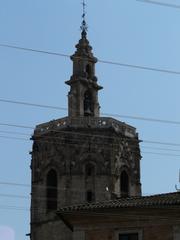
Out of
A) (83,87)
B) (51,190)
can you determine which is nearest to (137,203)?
(51,190)

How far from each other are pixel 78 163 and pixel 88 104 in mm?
5485

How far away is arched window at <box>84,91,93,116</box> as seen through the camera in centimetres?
6043

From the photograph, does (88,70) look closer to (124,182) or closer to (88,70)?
(88,70)

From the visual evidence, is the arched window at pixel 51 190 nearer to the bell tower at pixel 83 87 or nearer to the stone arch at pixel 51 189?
the stone arch at pixel 51 189

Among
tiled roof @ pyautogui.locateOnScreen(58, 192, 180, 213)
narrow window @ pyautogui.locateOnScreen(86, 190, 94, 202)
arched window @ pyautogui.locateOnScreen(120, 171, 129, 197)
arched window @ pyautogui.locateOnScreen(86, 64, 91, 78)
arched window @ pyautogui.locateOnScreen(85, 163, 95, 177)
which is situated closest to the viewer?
tiled roof @ pyautogui.locateOnScreen(58, 192, 180, 213)

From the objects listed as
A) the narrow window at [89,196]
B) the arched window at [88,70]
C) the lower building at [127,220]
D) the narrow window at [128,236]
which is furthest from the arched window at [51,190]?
the narrow window at [128,236]

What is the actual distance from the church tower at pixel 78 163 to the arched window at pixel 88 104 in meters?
0.05

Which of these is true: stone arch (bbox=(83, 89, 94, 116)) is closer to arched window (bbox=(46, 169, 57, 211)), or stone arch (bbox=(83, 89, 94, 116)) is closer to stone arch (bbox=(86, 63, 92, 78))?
stone arch (bbox=(86, 63, 92, 78))

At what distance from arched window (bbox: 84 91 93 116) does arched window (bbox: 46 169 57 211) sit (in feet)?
16.5

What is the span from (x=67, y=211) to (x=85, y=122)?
29.1 meters

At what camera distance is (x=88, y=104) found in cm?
6100

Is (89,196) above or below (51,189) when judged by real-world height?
below

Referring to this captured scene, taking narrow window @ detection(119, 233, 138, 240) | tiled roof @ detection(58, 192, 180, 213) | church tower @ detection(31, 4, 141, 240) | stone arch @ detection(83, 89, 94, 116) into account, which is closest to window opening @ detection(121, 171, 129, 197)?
church tower @ detection(31, 4, 141, 240)

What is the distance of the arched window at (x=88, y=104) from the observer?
60431mm
